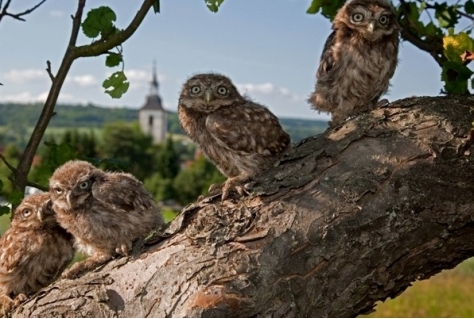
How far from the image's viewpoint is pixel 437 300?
17.6 metres

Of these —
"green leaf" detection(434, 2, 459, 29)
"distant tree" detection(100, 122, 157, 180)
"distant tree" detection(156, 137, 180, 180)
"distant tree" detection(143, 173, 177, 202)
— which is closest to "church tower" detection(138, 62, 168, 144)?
"distant tree" detection(100, 122, 157, 180)

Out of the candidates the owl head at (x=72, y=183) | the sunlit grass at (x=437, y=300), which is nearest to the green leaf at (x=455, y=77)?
the owl head at (x=72, y=183)

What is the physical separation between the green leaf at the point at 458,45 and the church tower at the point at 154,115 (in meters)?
139

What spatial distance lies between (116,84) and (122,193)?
0.70 metres

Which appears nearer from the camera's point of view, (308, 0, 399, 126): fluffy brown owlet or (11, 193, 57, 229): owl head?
(11, 193, 57, 229): owl head

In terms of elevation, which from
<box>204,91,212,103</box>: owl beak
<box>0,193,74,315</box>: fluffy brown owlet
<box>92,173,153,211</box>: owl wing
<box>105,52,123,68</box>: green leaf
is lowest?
<box>0,193,74,315</box>: fluffy brown owlet

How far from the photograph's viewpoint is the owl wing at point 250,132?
3.43 meters

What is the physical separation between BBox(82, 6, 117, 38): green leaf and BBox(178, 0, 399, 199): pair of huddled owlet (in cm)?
54

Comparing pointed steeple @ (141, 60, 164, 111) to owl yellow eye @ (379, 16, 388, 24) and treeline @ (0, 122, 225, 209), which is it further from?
owl yellow eye @ (379, 16, 388, 24)

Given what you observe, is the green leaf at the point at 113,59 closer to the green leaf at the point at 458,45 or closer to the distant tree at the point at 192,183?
the green leaf at the point at 458,45

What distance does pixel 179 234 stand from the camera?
2.91 m

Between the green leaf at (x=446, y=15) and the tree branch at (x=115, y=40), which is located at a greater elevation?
the green leaf at (x=446, y=15)

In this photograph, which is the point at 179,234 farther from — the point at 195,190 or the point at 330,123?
the point at 195,190

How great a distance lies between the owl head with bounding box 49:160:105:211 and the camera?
11.3 feet
